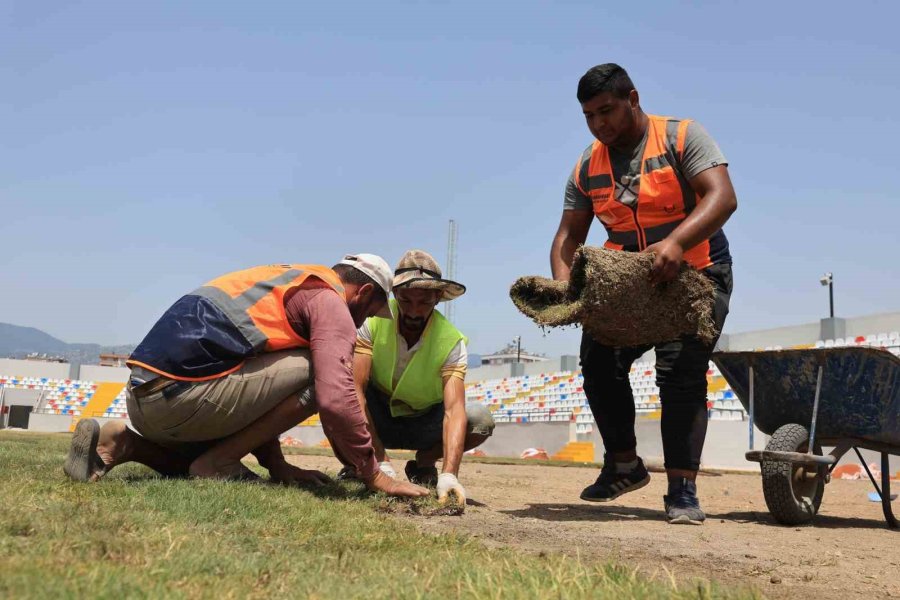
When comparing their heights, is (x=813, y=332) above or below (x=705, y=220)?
above

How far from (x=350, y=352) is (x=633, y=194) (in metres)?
1.78

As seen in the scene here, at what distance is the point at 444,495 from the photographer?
3.79 m

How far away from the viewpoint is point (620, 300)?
3896 millimetres

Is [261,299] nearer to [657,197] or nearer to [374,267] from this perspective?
[374,267]

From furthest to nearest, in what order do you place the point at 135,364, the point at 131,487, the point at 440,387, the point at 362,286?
the point at 440,387 → the point at 362,286 → the point at 135,364 → the point at 131,487

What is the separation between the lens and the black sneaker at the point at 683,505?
157 inches

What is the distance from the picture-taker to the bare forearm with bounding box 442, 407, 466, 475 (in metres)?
4.23

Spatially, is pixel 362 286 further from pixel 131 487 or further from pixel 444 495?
pixel 131 487

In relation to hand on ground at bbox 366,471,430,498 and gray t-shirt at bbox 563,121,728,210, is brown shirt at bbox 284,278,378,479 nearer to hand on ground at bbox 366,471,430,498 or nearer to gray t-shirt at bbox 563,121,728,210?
hand on ground at bbox 366,471,430,498

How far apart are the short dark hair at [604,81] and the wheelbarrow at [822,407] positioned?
174cm

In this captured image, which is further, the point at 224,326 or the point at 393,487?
the point at 393,487

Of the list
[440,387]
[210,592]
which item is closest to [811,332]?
[440,387]

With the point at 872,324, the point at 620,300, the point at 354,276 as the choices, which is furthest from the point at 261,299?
the point at 872,324

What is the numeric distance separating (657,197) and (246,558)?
9.68ft
